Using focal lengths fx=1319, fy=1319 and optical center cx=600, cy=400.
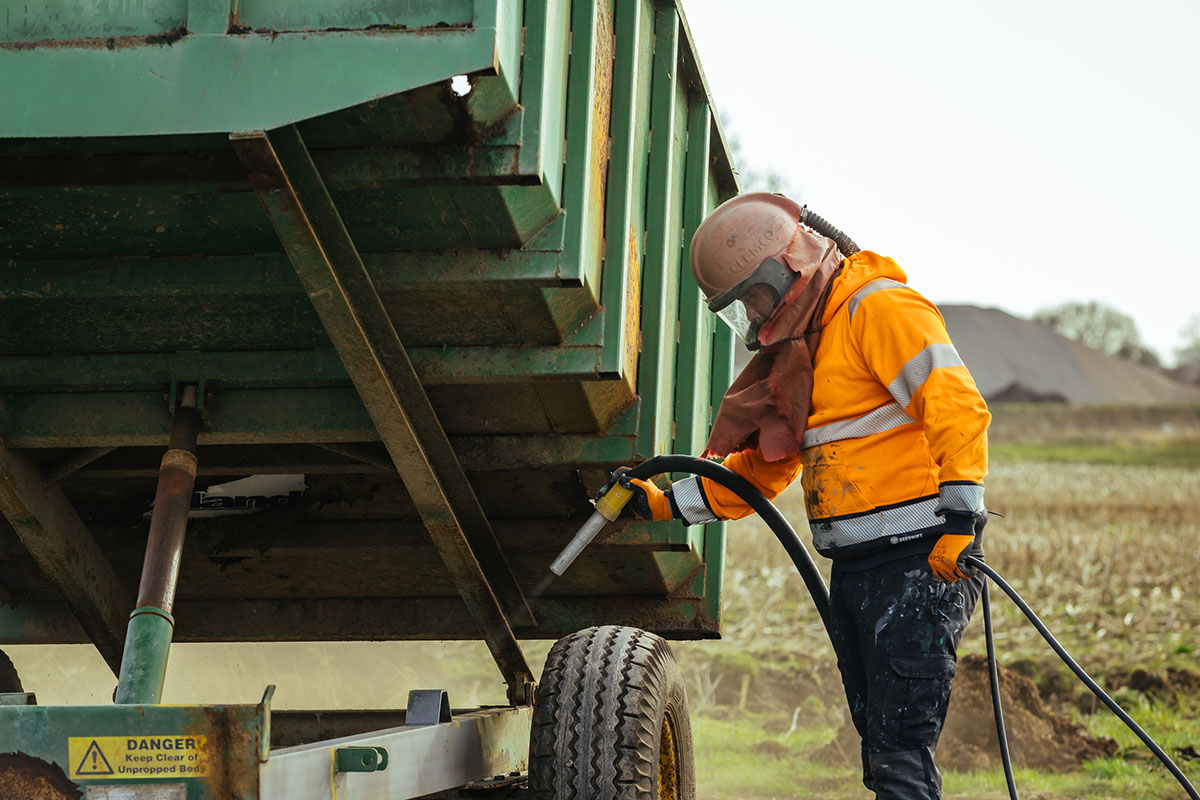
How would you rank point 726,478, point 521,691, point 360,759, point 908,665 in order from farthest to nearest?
1. point 521,691
2. point 726,478
3. point 908,665
4. point 360,759

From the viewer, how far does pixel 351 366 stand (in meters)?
3.33

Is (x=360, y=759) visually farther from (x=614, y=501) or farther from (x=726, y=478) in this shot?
(x=726, y=478)

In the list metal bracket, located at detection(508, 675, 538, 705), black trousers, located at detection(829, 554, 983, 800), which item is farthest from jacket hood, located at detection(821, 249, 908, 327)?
metal bracket, located at detection(508, 675, 538, 705)

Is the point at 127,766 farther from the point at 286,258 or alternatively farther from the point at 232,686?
the point at 232,686

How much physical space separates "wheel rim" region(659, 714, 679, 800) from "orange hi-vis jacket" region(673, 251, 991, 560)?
935 millimetres

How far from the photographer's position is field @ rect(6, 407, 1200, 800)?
7695 mm

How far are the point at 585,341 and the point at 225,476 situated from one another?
1588mm

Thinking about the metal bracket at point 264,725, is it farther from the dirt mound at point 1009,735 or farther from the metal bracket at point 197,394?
the dirt mound at point 1009,735

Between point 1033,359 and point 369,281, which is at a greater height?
point 1033,359

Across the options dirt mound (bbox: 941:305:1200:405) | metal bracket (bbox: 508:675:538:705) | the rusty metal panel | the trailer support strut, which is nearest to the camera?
the trailer support strut

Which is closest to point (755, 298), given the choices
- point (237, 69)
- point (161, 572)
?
point (237, 69)

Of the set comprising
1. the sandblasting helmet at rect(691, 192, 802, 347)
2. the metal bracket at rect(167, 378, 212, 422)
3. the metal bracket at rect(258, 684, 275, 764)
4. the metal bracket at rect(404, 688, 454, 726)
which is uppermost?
the sandblasting helmet at rect(691, 192, 802, 347)

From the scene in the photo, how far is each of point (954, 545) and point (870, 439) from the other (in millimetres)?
387

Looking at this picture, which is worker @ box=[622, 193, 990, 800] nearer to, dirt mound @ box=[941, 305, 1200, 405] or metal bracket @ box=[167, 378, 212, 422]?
metal bracket @ box=[167, 378, 212, 422]
